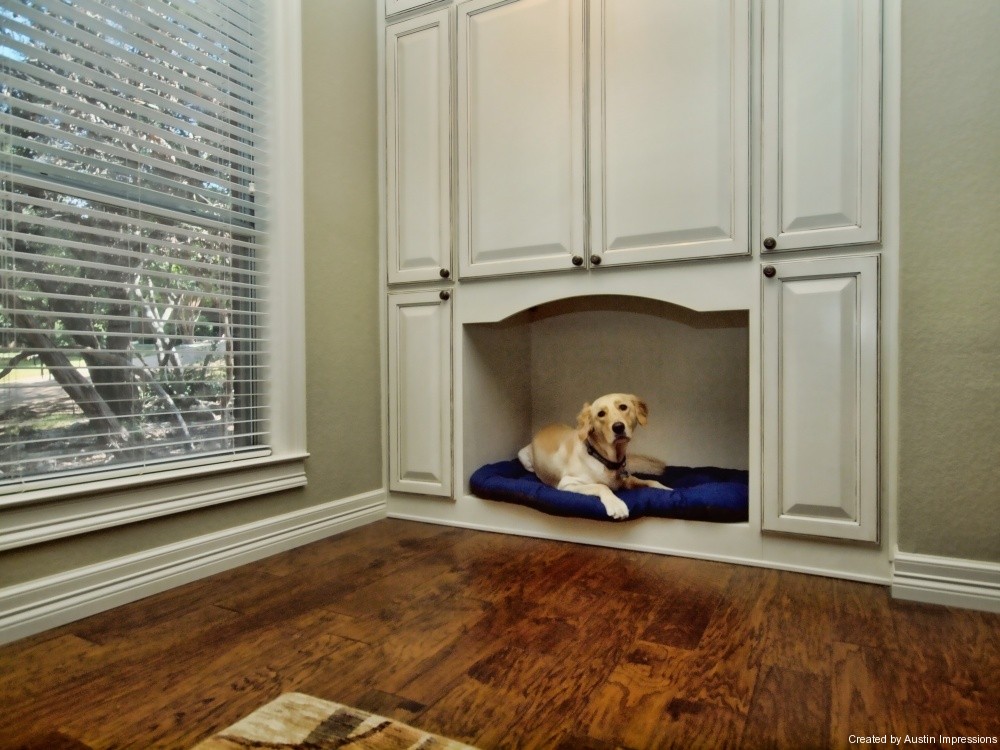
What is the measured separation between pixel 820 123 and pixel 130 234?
77.8 inches

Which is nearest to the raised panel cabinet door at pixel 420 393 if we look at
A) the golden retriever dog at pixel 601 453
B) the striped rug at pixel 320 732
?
the golden retriever dog at pixel 601 453

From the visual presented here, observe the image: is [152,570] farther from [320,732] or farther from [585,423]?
[585,423]

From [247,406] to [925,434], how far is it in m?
2.03

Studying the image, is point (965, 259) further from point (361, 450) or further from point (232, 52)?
point (232, 52)

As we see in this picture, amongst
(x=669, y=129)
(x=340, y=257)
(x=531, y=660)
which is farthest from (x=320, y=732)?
(x=669, y=129)

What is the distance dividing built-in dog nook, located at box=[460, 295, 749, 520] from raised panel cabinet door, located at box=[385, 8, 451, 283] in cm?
37

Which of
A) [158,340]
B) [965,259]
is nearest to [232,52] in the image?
[158,340]

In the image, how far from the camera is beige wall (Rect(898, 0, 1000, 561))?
1.52 meters

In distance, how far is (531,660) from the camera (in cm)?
125

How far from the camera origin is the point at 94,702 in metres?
1.10

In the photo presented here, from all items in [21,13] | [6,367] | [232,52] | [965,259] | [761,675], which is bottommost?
[761,675]

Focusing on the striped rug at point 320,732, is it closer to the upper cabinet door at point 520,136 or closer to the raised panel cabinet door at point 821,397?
the raised panel cabinet door at point 821,397

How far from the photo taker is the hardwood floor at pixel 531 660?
1.02 meters

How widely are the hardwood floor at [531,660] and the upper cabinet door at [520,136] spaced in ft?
3.74
